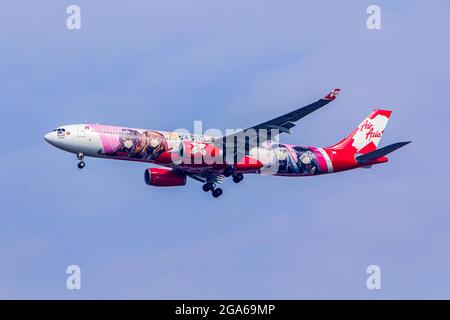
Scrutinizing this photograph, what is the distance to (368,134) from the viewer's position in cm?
8856

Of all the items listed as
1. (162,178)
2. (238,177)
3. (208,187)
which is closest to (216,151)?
(238,177)

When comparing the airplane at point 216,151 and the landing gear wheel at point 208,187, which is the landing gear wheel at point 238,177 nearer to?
the airplane at point 216,151

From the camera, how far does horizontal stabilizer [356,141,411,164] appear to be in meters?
79.7

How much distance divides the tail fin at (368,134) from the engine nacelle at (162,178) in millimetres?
13309

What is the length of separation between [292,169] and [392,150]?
26.2 ft

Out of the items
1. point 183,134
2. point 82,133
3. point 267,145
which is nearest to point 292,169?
point 267,145

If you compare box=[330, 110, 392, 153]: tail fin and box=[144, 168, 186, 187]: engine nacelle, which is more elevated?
box=[330, 110, 392, 153]: tail fin

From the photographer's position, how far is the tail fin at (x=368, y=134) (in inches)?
3442

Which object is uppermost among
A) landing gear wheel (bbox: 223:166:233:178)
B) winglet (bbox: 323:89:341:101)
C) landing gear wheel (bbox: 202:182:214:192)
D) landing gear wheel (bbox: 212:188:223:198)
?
winglet (bbox: 323:89:341:101)

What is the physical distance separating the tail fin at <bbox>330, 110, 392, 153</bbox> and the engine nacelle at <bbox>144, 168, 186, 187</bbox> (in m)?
13.3

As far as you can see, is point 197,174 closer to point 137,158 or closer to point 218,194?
point 218,194

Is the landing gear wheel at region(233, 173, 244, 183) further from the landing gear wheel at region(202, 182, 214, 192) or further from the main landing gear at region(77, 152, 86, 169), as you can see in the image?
the main landing gear at region(77, 152, 86, 169)

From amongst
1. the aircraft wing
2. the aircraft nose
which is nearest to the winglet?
the aircraft wing

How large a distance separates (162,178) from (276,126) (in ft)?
40.8
